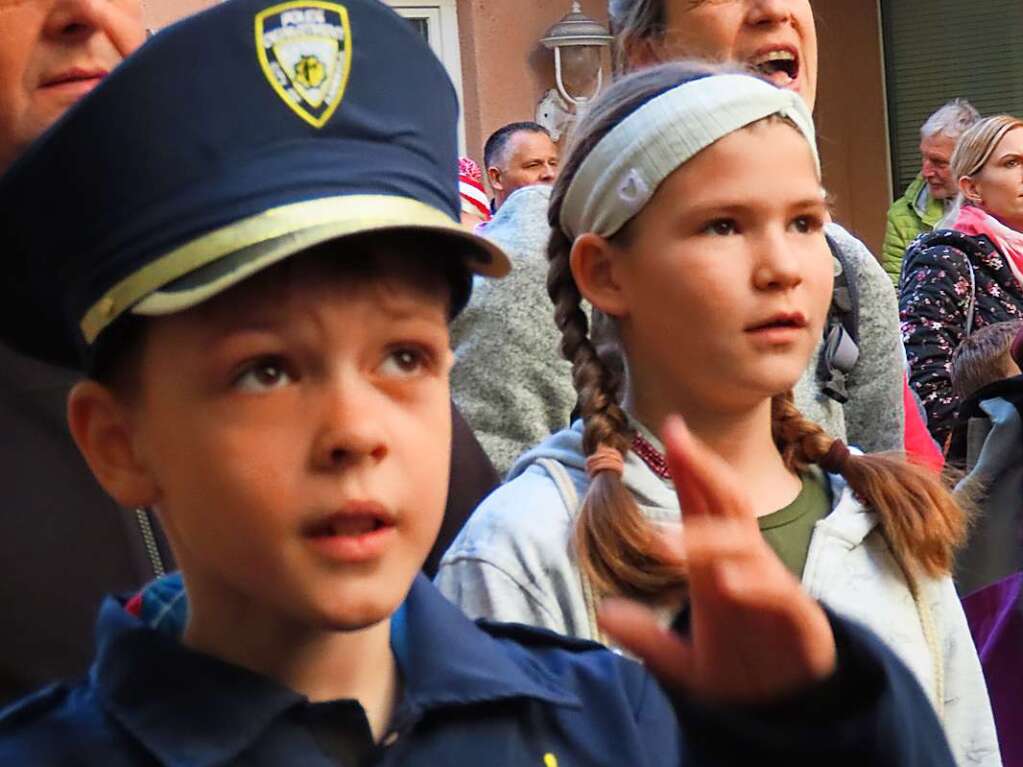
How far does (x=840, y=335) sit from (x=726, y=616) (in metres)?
1.65

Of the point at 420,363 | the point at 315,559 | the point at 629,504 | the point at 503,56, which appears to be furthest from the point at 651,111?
the point at 503,56

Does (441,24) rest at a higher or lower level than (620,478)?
lower

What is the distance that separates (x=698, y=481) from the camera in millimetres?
1394

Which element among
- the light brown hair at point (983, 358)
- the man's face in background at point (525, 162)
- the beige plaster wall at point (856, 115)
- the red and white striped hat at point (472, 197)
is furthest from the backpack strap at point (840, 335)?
the beige plaster wall at point (856, 115)

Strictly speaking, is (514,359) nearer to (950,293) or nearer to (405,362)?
(405,362)

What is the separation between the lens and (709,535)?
1.38 meters

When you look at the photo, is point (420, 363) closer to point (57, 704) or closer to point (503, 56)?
point (57, 704)

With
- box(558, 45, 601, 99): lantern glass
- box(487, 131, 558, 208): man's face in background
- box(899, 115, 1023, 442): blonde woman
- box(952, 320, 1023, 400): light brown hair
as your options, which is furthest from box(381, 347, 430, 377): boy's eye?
box(558, 45, 601, 99): lantern glass

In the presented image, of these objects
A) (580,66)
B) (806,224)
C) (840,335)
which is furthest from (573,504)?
(580,66)

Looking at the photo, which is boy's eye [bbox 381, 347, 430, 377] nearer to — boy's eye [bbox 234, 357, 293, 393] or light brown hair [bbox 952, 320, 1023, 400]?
boy's eye [bbox 234, 357, 293, 393]

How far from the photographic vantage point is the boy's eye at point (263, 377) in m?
1.51

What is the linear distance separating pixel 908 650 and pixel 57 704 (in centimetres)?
114

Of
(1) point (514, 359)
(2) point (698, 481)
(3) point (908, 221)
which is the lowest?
(3) point (908, 221)

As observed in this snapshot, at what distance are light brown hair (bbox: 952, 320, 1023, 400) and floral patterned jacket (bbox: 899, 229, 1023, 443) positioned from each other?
22 centimetres
